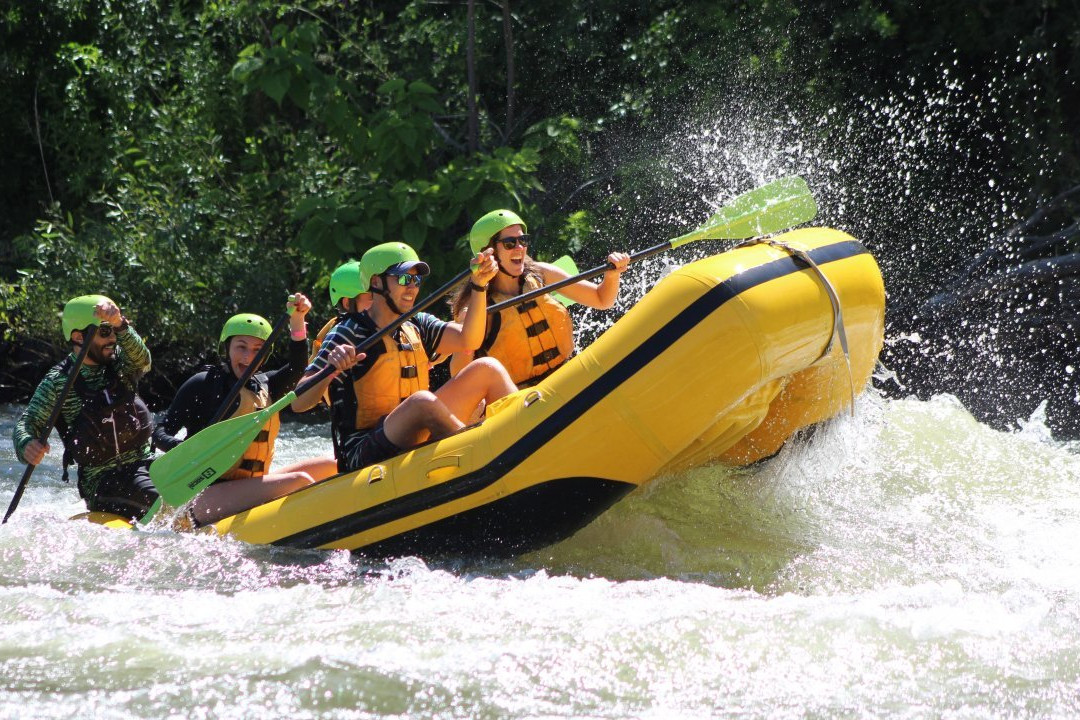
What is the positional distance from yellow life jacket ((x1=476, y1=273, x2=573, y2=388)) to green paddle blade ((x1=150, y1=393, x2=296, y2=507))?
89 centimetres

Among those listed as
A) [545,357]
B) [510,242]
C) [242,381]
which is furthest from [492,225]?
[242,381]

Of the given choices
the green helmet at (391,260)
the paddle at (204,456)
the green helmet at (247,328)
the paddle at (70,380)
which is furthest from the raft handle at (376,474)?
the paddle at (70,380)

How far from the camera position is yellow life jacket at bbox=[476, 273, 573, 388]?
500cm

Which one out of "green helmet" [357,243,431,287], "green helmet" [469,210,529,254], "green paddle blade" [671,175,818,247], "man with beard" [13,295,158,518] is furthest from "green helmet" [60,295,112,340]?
"green paddle blade" [671,175,818,247]

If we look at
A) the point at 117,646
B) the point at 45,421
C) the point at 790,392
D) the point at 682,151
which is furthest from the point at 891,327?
the point at 117,646

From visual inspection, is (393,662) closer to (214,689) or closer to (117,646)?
(214,689)

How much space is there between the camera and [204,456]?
15.1 feet

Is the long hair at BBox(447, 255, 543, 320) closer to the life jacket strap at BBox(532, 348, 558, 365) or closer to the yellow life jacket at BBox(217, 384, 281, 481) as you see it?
the life jacket strap at BBox(532, 348, 558, 365)

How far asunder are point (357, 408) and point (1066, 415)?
4.99 metres

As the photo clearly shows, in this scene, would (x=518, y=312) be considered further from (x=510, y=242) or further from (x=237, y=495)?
(x=237, y=495)

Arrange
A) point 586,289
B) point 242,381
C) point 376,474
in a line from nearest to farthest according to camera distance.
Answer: point 376,474
point 242,381
point 586,289

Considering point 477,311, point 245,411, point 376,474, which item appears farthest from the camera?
point 245,411

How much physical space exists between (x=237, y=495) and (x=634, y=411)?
161 cm

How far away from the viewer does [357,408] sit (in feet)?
15.3
